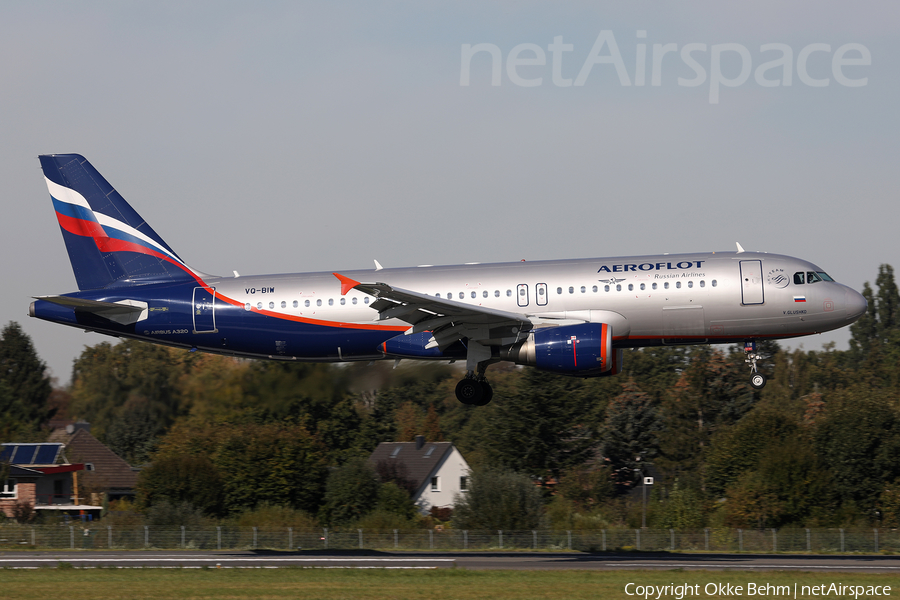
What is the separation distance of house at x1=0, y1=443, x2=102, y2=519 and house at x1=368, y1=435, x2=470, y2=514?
22.3 metres

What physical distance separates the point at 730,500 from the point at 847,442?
397 inches

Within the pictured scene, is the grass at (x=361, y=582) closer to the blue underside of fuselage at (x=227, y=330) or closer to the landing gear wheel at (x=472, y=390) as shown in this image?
the landing gear wheel at (x=472, y=390)

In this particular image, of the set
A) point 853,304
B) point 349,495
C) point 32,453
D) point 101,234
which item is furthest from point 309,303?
point 32,453

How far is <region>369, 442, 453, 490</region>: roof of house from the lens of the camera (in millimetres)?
79875

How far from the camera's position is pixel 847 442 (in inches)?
2477

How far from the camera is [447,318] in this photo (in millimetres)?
33219

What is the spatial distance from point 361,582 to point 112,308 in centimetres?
1405

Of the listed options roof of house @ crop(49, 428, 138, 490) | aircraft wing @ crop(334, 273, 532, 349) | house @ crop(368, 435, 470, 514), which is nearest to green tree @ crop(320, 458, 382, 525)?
house @ crop(368, 435, 470, 514)

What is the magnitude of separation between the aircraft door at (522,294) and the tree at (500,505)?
83.3 feet

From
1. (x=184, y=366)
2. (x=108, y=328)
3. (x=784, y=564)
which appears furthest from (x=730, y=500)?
(x=108, y=328)

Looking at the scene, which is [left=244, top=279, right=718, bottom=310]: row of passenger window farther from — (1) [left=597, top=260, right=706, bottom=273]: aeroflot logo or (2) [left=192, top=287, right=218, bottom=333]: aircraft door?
(2) [left=192, top=287, right=218, bottom=333]: aircraft door

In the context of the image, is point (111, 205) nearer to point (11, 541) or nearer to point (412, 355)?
point (412, 355)

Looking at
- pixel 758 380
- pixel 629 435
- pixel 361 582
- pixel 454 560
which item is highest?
pixel 758 380

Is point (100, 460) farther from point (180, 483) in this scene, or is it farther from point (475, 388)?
point (475, 388)
